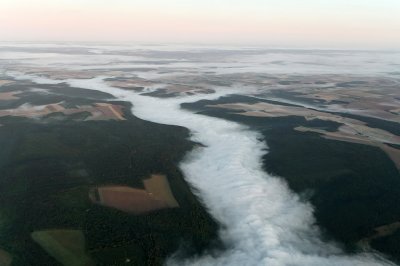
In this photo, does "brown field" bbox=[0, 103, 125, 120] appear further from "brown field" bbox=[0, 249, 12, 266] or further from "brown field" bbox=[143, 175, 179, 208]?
"brown field" bbox=[0, 249, 12, 266]

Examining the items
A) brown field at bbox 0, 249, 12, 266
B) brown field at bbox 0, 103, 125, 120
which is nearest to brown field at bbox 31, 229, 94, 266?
brown field at bbox 0, 249, 12, 266

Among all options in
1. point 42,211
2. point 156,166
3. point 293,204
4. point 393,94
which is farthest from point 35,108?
point 393,94

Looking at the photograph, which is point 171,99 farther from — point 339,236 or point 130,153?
point 339,236

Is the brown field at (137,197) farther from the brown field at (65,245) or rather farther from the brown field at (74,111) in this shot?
the brown field at (74,111)

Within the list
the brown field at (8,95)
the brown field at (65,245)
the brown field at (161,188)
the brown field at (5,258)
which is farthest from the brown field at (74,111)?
the brown field at (5,258)

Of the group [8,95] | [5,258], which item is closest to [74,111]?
[8,95]

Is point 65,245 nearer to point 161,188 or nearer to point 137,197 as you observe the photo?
point 137,197
